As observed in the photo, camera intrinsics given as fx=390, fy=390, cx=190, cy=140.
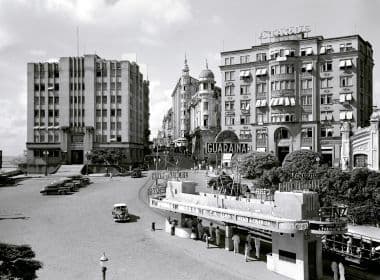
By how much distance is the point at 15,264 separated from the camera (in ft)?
45.1

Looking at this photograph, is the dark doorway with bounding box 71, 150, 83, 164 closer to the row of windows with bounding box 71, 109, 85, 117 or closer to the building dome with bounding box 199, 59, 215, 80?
the row of windows with bounding box 71, 109, 85, 117

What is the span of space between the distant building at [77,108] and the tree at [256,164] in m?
39.8

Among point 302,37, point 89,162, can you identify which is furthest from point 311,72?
point 89,162

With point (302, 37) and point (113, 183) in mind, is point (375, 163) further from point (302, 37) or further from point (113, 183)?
point (113, 183)

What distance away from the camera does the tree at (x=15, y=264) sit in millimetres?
13609

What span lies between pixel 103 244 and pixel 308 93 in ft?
176

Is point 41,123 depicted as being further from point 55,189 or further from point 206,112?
point 55,189

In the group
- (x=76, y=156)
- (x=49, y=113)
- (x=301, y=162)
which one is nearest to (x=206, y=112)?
(x=76, y=156)

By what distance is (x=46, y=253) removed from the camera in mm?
27797

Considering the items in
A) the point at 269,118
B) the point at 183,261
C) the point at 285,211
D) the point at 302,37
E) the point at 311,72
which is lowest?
the point at 183,261

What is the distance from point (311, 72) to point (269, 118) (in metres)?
11.4

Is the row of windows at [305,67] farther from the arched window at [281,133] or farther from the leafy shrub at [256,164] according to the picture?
the leafy shrub at [256,164]

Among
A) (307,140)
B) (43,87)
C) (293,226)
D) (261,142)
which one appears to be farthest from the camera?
(43,87)

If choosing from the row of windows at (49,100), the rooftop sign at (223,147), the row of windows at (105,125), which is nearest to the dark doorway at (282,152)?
the rooftop sign at (223,147)
